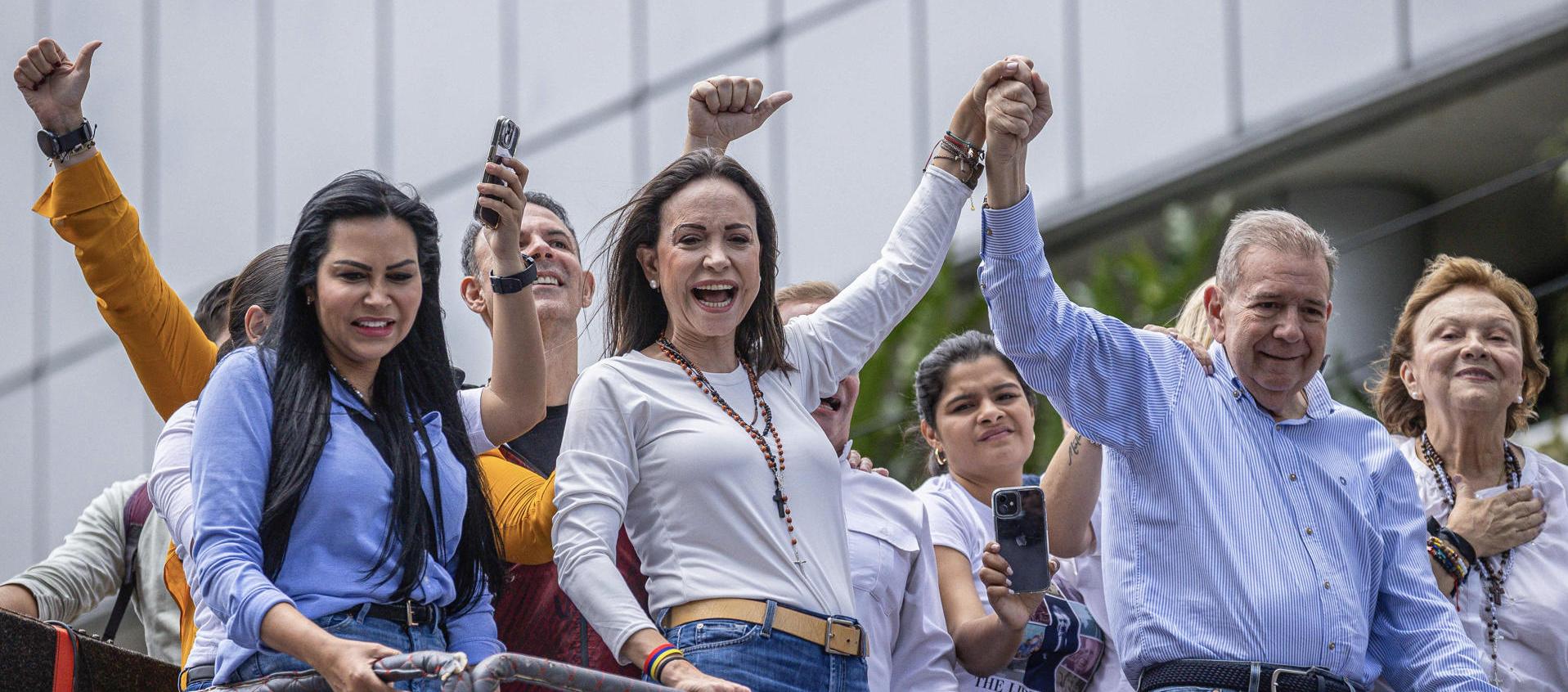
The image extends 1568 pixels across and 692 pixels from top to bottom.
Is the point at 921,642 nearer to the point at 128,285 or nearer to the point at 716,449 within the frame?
the point at 716,449

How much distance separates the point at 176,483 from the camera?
12.2 feet

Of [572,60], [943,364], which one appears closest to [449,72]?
[572,60]

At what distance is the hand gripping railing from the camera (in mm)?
2891

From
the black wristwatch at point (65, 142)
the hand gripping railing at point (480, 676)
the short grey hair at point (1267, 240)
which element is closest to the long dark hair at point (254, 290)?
the black wristwatch at point (65, 142)

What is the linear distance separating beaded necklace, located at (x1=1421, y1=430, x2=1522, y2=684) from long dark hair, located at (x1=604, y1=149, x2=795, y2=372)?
2162 mm

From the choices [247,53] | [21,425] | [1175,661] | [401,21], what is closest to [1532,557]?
[1175,661]

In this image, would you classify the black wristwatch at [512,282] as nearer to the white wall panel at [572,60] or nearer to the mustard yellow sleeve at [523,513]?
the mustard yellow sleeve at [523,513]

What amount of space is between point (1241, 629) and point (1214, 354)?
0.77 meters

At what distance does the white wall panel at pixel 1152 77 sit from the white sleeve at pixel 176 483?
10254 mm

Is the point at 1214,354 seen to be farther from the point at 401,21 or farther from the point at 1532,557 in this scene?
the point at 401,21

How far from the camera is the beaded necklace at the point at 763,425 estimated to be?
3.75 metres

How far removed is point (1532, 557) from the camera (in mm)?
5176

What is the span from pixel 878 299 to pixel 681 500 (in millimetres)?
843

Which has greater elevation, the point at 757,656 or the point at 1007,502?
the point at 1007,502
